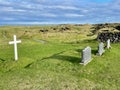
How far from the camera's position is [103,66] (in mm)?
26031

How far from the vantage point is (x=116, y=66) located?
26562mm

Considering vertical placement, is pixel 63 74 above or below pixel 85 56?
below

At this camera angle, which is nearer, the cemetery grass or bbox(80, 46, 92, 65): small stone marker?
the cemetery grass

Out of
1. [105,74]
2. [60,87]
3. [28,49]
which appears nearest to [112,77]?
[105,74]

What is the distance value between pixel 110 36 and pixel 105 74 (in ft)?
95.0

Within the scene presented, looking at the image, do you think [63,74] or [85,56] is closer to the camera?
[63,74]

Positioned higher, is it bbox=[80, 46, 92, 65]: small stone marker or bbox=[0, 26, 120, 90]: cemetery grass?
bbox=[80, 46, 92, 65]: small stone marker

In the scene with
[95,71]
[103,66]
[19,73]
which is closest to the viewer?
[19,73]

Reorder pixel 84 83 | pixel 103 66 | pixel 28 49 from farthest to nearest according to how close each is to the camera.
A: pixel 28 49 < pixel 103 66 < pixel 84 83

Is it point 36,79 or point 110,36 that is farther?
point 110,36

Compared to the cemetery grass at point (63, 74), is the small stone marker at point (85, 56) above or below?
above

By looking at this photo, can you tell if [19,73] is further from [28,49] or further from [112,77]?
[28,49]

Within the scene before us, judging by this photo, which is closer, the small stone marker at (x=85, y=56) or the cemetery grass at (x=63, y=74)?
the cemetery grass at (x=63, y=74)

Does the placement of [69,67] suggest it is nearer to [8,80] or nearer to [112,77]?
[112,77]
